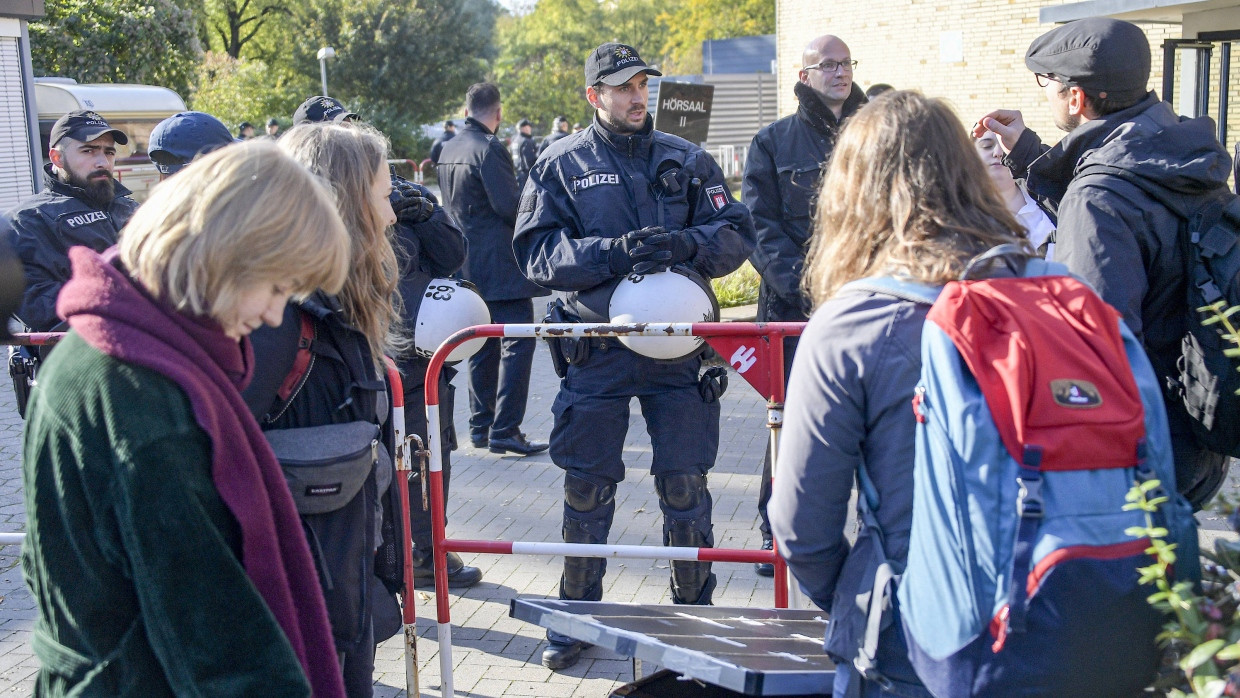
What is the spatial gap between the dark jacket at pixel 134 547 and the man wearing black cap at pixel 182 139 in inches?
109

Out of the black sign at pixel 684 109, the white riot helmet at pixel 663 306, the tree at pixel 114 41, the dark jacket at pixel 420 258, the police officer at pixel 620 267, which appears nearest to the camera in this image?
the white riot helmet at pixel 663 306

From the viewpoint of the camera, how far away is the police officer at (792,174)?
195 inches

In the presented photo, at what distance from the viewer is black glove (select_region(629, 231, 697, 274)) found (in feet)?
12.9

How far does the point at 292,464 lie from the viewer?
2492 mm

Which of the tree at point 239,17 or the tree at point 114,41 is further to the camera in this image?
the tree at point 239,17

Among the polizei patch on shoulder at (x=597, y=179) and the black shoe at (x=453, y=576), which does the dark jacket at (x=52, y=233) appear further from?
the polizei patch on shoulder at (x=597, y=179)

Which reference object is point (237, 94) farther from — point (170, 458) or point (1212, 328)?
point (170, 458)

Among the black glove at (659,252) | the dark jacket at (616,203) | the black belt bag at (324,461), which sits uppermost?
the dark jacket at (616,203)

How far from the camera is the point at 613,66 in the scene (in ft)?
14.2

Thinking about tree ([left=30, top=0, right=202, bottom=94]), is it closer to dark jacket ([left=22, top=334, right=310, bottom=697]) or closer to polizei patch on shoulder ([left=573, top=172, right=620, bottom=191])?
polizei patch on shoulder ([left=573, top=172, right=620, bottom=191])

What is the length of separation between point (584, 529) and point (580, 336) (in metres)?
0.89

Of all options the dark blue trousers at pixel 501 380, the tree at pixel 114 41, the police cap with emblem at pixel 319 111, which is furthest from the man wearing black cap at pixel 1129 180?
the tree at pixel 114 41

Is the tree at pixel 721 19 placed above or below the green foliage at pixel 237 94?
above

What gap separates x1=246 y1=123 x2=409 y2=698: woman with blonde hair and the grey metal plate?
0.42m
